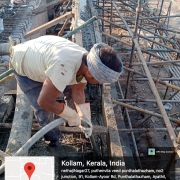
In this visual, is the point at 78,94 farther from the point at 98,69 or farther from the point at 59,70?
the point at 98,69

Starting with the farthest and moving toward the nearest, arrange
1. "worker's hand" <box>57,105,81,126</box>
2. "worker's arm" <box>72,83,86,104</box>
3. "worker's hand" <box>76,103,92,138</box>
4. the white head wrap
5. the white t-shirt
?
"worker's arm" <box>72,83,86,104</box>
"worker's hand" <box>76,103,92,138</box>
"worker's hand" <box>57,105,81,126</box>
the white t-shirt
the white head wrap

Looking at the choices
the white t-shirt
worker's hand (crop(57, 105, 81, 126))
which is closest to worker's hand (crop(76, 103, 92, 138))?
worker's hand (crop(57, 105, 81, 126))

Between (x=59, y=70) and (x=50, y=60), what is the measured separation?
21cm

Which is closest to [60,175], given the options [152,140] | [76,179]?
[76,179]

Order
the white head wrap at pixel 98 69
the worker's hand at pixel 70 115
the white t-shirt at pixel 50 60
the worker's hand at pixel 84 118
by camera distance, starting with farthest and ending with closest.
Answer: the worker's hand at pixel 84 118 < the worker's hand at pixel 70 115 < the white t-shirt at pixel 50 60 < the white head wrap at pixel 98 69

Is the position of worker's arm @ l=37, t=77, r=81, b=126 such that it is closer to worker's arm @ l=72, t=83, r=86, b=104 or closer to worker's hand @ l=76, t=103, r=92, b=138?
worker's hand @ l=76, t=103, r=92, b=138

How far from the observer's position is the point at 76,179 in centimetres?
324

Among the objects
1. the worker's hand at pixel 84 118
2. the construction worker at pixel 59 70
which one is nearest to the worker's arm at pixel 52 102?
the construction worker at pixel 59 70

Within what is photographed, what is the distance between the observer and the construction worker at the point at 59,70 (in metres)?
2.36

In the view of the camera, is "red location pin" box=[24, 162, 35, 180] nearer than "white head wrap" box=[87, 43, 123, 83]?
No

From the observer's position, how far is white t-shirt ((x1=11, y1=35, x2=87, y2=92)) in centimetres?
246

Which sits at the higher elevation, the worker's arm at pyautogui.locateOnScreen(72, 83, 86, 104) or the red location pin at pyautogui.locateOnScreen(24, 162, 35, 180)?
the worker's arm at pyautogui.locateOnScreen(72, 83, 86, 104)

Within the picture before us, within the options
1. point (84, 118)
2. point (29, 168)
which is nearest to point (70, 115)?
point (84, 118)

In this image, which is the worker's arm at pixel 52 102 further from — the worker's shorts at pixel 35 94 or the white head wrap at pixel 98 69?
the worker's shorts at pixel 35 94
